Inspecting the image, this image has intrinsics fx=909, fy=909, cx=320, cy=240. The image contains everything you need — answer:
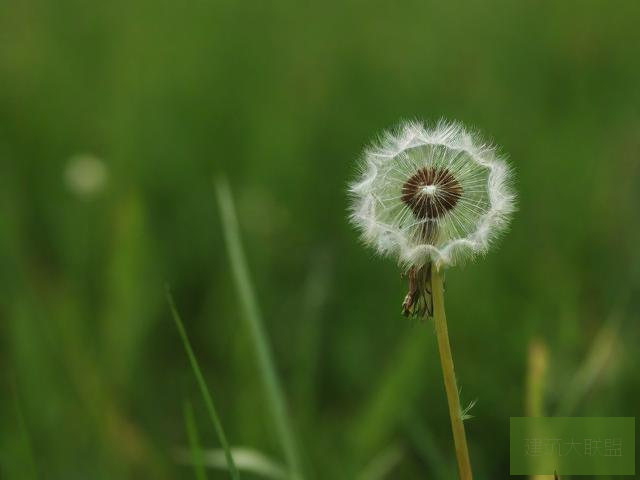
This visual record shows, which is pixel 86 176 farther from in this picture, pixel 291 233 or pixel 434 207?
pixel 434 207

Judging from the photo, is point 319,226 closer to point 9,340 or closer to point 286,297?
point 286,297

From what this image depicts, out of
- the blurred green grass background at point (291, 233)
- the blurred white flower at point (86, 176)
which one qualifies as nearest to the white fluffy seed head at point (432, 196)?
the blurred green grass background at point (291, 233)

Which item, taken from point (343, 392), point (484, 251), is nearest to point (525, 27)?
point (343, 392)

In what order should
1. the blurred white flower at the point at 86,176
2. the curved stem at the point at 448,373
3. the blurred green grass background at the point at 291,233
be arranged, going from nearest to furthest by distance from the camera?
the curved stem at the point at 448,373 < the blurred green grass background at the point at 291,233 < the blurred white flower at the point at 86,176

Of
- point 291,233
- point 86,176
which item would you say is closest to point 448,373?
point 291,233

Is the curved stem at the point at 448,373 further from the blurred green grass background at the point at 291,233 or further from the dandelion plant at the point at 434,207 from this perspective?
the blurred green grass background at the point at 291,233

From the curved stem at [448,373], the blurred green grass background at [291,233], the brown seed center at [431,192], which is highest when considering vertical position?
the blurred green grass background at [291,233]

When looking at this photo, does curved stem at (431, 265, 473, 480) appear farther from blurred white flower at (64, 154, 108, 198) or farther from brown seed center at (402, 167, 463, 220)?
blurred white flower at (64, 154, 108, 198)

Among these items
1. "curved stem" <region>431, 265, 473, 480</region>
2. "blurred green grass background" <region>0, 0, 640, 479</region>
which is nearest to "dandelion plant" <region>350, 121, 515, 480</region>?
"curved stem" <region>431, 265, 473, 480</region>
